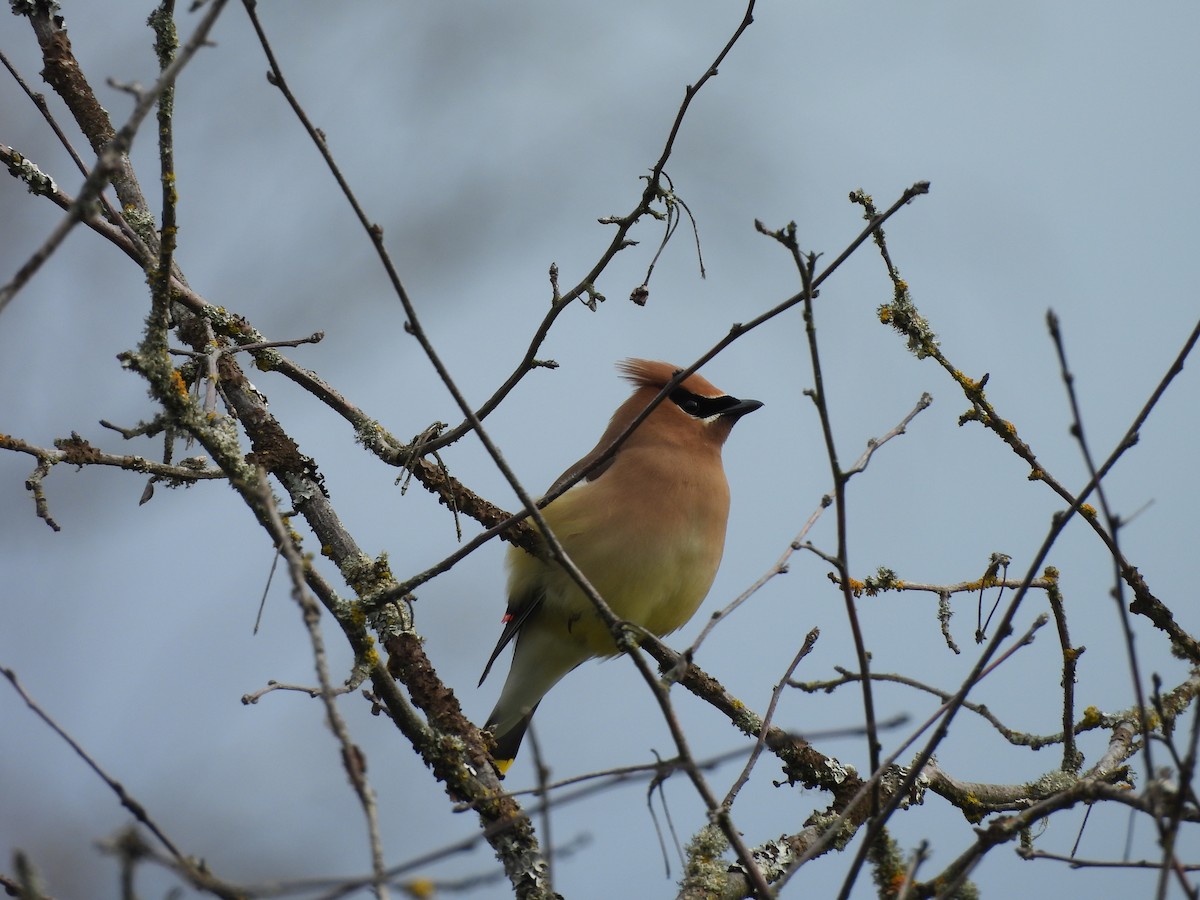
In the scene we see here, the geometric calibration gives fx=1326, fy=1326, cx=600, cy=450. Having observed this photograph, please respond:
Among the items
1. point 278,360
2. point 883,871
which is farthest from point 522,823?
point 278,360

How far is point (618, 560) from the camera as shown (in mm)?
4426

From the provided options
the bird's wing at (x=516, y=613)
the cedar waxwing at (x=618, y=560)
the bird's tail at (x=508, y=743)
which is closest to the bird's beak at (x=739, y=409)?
the cedar waxwing at (x=618, y=560)

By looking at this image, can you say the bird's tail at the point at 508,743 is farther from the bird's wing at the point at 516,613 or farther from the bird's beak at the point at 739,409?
the bird's beak at the point at 739,409

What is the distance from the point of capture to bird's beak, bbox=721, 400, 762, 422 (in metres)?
5.12

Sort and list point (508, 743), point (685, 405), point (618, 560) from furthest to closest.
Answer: point (685, 405) → point (508, 743) → point (618, 560)

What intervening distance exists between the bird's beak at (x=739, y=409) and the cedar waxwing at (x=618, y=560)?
0.70 feet

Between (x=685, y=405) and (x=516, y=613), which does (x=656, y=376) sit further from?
(x=516, y=613)

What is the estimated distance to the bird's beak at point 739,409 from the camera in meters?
5.12

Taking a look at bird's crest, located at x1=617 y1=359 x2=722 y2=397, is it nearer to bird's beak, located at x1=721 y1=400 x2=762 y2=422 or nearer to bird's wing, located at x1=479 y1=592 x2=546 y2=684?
bird's beak, located at x1=721 y1=400 x2=762 y2=422

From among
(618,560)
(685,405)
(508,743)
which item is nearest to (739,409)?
(685,405)

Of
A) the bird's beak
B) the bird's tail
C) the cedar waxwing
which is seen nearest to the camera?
the cedar waxwing

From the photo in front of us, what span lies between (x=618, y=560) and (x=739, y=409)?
3.30ft

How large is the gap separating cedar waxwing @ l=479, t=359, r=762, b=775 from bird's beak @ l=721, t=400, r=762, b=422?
0.21 m

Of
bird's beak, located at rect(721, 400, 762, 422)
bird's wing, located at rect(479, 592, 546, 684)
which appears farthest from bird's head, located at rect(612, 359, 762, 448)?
bird's wing, located at rect(479, 592, 546, 684)
